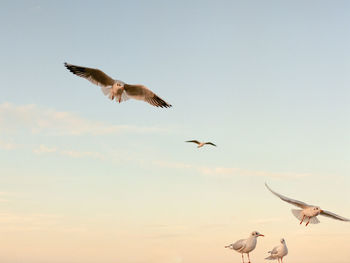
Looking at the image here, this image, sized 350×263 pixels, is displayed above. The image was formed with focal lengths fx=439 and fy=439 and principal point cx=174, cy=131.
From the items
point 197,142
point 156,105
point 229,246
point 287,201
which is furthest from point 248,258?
point 156,105

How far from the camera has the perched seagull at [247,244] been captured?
1780 cm

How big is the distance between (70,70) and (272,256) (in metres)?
13.7

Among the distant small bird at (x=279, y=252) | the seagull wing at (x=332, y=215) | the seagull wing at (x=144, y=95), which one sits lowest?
the distant small bird at (x=279, y=252)

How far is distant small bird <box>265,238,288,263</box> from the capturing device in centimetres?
1909

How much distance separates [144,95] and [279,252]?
35.5ft

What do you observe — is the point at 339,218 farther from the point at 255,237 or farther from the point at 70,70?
the point at 70,70

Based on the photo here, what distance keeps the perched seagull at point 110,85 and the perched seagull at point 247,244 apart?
31.8ft

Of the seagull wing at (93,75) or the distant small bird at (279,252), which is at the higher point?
the seagull wing at (93,75)

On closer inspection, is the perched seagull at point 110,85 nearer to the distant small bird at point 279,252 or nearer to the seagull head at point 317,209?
the distant small bird at point 279,252

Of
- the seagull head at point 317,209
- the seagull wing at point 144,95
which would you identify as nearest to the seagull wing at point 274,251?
the seagull head at point 317,209

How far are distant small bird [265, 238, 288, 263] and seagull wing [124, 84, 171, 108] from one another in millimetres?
9743

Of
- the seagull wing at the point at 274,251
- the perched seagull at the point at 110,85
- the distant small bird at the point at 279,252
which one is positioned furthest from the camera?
the perched seagull at the point at 110,85

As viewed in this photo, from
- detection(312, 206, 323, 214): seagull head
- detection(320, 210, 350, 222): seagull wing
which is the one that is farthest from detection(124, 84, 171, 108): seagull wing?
detection(320, 210, 350, 222): seagull wing

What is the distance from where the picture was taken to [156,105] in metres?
24.7
